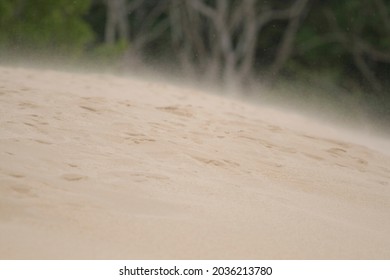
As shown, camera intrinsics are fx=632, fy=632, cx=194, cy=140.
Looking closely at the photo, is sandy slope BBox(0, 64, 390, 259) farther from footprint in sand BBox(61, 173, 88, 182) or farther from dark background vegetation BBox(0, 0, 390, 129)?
dark background vegetation BBox(0, 0, 390, 129)

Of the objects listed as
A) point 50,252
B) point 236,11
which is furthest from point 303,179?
point 236,11

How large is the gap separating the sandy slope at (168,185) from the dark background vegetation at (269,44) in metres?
10.4

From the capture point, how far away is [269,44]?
1908 centimetres

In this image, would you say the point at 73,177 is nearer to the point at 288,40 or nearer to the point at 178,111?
the point at 178,111

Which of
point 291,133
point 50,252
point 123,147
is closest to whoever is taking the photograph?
point 50,252

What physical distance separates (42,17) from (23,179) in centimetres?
942

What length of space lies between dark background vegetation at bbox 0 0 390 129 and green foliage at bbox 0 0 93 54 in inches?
157

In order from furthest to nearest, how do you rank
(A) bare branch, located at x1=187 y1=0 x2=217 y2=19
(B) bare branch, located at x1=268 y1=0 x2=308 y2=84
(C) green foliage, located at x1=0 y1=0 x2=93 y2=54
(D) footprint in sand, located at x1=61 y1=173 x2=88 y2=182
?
1. (B) bare branch, located at x1=268 y1=0 x2=308 y2=84
2. (A) bare branch, located at x1=187 y1=0 x2=217 y2=19
3. (C) green foliage, located at x1=0 y1=0 x2=93 y2=54
4. (D) footprint in sand, located at x1=61 y1=173 x2=88 y2=182

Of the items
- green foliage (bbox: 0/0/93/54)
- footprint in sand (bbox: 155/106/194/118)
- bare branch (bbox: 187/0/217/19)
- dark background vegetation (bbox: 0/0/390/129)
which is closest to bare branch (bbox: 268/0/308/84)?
dark background vegetation (bbox: 0/0/390/129)

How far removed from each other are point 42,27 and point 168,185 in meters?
9.04

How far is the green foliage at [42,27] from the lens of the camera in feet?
38.8

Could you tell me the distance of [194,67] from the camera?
18.6 m

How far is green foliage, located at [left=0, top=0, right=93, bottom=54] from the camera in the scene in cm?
1181
